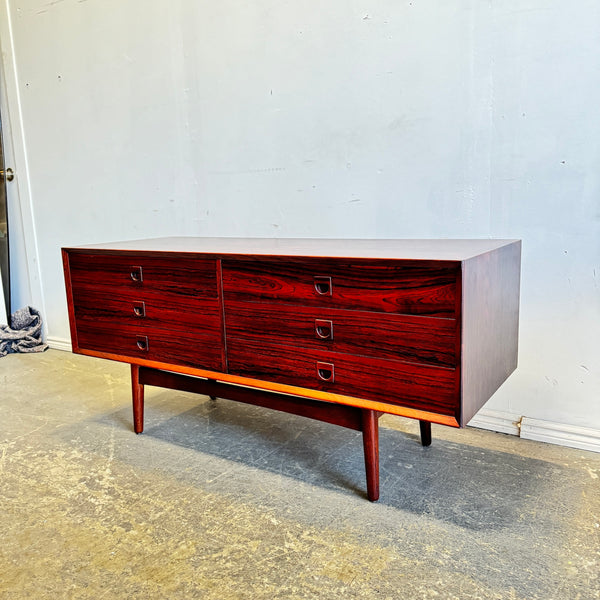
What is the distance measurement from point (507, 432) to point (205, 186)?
150 cm

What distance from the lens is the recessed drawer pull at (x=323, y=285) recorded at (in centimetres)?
135

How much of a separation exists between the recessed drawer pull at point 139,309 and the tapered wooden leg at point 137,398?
0.26 m

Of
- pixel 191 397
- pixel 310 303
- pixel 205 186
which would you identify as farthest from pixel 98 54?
pixel 310 303

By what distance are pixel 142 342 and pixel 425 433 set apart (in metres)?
0.91

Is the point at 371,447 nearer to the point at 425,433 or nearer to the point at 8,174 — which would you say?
the point at 425,433

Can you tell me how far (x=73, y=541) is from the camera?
1.34 meters

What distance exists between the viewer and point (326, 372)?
141 cm

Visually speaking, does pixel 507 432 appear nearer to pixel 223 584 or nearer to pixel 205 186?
pixel 223 584

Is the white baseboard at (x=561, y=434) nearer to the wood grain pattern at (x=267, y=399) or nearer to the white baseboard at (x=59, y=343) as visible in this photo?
the wood grain pattern at (x=267, y=399)

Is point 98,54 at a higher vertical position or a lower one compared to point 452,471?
higher

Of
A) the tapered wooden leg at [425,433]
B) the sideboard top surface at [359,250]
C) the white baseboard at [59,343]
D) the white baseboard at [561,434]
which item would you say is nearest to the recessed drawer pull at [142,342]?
the sideboard top surface at [359,250]

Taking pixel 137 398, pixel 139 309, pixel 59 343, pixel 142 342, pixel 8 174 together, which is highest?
pixel 8 174

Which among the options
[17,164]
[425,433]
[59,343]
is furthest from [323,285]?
[17,164]

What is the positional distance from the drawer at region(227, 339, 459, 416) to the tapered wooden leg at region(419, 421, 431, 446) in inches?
19.0
